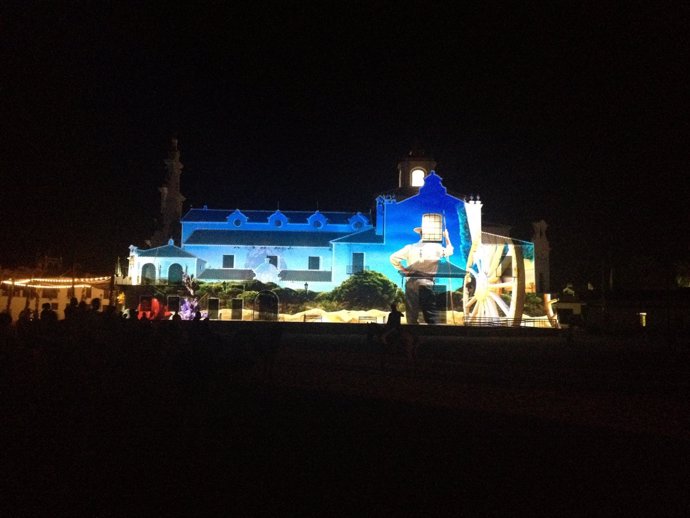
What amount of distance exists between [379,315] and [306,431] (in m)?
29.9

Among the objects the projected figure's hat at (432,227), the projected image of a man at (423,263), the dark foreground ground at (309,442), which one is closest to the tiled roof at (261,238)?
the projected figure's hat at (432,227)

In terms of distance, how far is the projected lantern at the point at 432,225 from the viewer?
42344 millimetres

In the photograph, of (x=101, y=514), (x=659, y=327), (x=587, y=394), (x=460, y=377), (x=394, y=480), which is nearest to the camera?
(x=101, y=514)

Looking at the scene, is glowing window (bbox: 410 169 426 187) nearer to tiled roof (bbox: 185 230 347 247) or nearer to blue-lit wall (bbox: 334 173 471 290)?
blue-lit wall (bbox: 334 173 471 290)

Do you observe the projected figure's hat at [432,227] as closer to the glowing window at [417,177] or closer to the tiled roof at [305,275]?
the glowing window at [417,177]

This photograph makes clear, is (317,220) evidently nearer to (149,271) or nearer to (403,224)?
(403,224)

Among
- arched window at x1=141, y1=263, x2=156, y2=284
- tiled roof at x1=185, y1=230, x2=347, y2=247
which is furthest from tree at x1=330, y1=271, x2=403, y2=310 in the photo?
arched window at x1=141, y1=263, x2=156, y2=284

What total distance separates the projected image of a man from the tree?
161 cm

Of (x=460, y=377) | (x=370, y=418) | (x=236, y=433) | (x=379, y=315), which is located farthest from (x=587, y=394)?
(x=379, y=315)

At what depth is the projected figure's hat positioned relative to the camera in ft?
139

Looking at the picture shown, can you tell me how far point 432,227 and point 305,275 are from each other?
360 inches

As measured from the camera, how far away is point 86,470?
226 inches

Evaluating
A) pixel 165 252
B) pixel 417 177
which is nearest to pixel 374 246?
pixel 417 177

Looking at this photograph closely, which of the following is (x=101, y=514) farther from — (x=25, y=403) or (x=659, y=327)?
(x=659, y=327)
